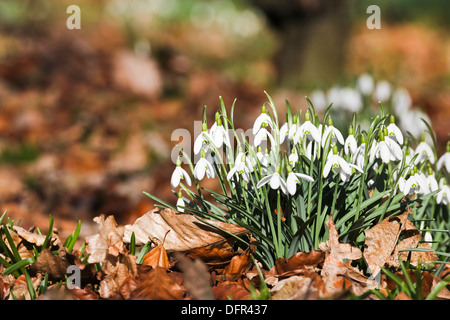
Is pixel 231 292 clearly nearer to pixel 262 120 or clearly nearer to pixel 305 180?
pixel 305 180

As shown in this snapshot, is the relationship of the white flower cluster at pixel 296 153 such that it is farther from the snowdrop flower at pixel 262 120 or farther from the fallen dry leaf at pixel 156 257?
the fallen dry leaf at pixel 156 257

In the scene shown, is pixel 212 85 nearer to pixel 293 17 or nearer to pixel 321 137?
pixel 293 17

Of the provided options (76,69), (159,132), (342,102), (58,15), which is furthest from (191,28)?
(342,102)

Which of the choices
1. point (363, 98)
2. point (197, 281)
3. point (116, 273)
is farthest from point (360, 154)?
point (363, 98)

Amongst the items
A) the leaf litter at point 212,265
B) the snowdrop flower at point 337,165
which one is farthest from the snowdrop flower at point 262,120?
the leaf litter at point 212,265

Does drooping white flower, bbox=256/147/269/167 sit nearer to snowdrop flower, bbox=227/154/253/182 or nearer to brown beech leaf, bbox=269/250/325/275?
snowdrop flower, bbox=227/154/253/182

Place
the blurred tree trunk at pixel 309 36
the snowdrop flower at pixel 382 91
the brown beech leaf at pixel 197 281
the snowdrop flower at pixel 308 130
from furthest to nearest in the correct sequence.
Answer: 1. the blurred tree trunk at pixel 309 36
2. the snowdrop flower at pixel 382 91
3. the snowdrop flower at pixel 308 130
4. the brown beech leaf at pixel 197 281

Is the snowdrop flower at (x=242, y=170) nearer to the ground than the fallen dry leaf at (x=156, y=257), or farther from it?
farther from it
